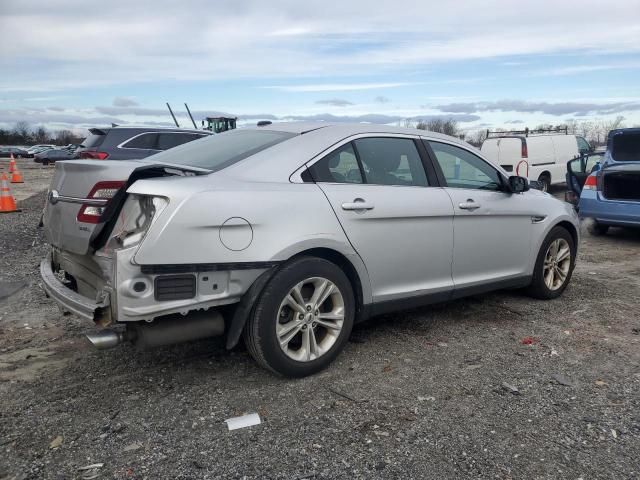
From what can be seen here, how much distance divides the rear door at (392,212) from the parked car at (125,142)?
7.03m

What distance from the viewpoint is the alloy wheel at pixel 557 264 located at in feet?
18.3

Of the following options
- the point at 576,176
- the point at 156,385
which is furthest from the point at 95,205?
the point at 576,176

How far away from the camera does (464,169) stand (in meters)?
4.88

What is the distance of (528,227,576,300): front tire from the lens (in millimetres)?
5453

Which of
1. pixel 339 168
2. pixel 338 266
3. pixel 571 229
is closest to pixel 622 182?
pixel 571 229

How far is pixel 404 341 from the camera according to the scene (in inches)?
176

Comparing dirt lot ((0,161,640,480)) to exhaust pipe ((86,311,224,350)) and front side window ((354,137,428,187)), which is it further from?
front side window ((354,137,428,187))

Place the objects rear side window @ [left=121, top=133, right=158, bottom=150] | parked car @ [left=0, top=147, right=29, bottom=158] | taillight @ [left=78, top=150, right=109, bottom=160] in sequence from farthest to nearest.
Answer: parked car @ [left=0, top=147, right=29, bottom=158], rear side window @ [left=121, top=133, right=158, bottom=150], taillight @ [left=78, top=150, right=109, bottom=160]

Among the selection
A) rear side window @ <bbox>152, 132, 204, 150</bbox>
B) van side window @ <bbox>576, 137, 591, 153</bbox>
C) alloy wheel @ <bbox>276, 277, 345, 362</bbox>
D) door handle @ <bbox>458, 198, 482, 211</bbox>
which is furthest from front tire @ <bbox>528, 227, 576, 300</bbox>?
van side window @ <bbox>576, 137, 591, 153</bbox>

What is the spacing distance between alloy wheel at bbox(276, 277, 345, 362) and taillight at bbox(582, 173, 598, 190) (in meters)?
6.88

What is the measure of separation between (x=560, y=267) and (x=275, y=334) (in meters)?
3.52

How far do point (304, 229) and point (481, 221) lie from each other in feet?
6.05

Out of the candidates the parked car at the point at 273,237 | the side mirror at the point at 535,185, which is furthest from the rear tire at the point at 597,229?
the parked car at the point at 273,237

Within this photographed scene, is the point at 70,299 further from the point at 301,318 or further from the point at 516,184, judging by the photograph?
the point at 516,184
